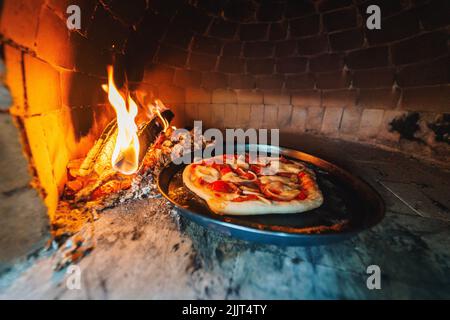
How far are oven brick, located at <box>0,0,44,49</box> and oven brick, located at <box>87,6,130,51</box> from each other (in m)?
0.97

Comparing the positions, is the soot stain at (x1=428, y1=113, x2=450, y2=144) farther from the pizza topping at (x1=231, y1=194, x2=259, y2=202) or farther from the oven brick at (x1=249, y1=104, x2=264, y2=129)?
the pizza topping at (x1=231, y1=194, x2=259, y2=202)

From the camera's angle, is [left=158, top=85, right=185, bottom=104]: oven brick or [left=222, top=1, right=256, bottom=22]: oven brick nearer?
[left=222, top=1, right=256, bottom=22]: oven brick

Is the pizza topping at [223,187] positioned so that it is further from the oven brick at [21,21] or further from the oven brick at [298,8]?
the oven brick at [298,8]

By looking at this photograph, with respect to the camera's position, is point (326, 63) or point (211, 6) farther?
point (326, 63)

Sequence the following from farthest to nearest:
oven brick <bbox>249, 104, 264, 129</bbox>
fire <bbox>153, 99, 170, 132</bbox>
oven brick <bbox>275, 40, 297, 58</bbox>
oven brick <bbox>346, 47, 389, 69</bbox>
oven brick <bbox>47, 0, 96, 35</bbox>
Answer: oven brick <bbox>249, 104, 264, 129</bbox>
oven brick <bbox>275, 40, 297, 58</bbox>
oven brick <bbox>346, 47, 389, 69</bbox>
fire <bbox>153, 99, 170, 132</bbox>
oven brick <bbox>47, 0, 96, 35</bbox>

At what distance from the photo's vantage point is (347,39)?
Result: 437cm

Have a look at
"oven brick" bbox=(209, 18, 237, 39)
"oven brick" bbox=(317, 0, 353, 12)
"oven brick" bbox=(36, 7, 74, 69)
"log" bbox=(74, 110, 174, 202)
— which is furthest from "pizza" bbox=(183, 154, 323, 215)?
"oven brick" bbox=(317, 0, 353, 12)

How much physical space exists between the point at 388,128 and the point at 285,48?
2.57m

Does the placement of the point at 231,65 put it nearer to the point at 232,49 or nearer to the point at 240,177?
the point at 232,49

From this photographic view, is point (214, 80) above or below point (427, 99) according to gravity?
above

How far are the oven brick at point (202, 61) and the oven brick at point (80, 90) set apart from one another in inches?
96.2

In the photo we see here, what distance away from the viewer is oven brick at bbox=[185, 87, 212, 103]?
17.9 feet

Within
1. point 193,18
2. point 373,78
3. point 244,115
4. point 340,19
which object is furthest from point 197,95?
point 373,78
